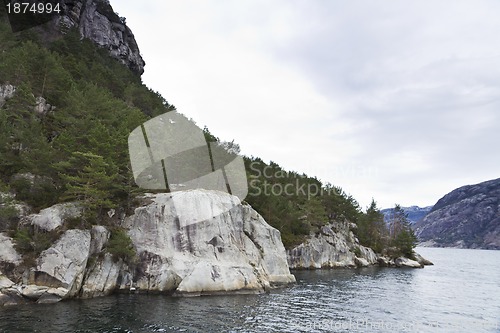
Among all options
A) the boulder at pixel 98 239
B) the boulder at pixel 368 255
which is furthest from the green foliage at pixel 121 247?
the boulder at pixel 368 255

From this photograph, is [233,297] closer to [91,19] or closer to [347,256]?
[347,256]

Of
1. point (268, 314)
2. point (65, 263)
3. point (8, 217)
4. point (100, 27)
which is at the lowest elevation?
point (268, 314)

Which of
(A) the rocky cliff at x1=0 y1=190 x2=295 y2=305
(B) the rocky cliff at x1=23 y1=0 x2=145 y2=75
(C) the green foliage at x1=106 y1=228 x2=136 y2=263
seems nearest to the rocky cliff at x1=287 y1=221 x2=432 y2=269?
(A) the rocky cliff at x1=0 y1=190 x2=295 y2=305

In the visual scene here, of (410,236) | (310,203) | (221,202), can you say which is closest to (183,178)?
→ (221,202)

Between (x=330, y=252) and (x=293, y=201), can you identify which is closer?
(x=330, y=252)

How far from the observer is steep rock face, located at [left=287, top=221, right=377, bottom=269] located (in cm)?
7644

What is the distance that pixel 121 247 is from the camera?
34312mm

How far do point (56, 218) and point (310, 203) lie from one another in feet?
205

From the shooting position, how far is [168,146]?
5222cm

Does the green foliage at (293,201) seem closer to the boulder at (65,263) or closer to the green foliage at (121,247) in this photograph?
the green foliage at (121,247)

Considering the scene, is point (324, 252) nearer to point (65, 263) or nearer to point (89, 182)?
point (89, 182)

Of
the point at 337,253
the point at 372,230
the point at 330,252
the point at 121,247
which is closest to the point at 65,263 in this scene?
the point at 121,247

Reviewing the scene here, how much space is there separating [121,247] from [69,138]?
1382 centimetres

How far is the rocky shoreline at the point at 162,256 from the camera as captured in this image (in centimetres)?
2938
